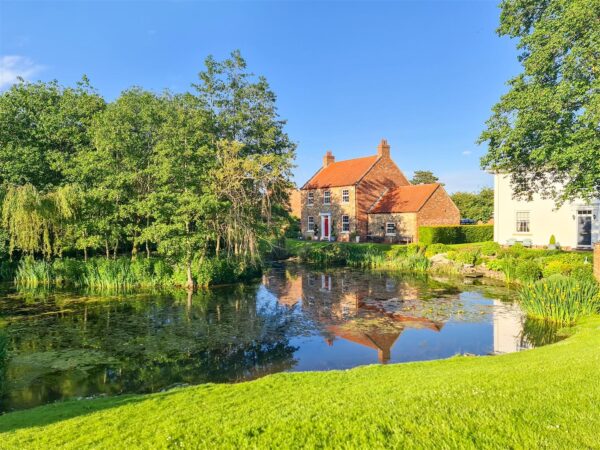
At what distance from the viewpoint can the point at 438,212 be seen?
36531 mm

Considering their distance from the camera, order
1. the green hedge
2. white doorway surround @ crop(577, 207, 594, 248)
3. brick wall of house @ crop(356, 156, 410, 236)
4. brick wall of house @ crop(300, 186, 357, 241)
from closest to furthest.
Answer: white doorway surround @ crop(577, 207, 594, 248) < the green hedge < brick wall of house @ crop(356, 156, 410, 236) < brick wall of house @ crop(300, 186, 357, 241)

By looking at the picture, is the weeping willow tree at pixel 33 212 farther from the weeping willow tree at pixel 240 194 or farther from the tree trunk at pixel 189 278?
the weeping willow tree at pixel 240 194

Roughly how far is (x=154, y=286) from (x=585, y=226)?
27.0 m

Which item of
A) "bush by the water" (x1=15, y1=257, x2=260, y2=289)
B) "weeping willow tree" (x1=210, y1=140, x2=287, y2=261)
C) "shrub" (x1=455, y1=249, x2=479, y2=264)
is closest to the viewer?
"weeping willow tree" (x1=210, y1=140, x2=287, y2=261)

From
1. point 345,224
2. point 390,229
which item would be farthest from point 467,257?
point 345,224

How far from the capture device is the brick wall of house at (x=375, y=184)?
3938cm

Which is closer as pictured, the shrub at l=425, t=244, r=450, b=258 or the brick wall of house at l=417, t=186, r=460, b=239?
the shrub at l=425, t=244, r=450, b=258

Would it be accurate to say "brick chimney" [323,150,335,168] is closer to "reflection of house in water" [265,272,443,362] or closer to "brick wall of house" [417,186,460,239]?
"brick wall of house" [417,186,460,239]

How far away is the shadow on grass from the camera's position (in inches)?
229

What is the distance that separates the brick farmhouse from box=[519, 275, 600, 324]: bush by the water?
2113cm

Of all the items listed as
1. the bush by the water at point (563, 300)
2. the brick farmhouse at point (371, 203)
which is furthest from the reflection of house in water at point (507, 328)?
the brick farmhouse at point (371, 203)

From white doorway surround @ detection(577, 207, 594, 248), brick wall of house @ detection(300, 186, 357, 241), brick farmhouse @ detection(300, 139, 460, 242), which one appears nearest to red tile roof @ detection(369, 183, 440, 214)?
brick farmhouse @ detection(300, 139, 460, 242)

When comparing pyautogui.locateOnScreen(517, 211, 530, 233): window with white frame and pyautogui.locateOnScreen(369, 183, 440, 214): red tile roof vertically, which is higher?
pyautogui.locateOnScreen(369, 183, 440, 214): red tile roof

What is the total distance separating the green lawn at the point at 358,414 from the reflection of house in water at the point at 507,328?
Answer: 430cm
